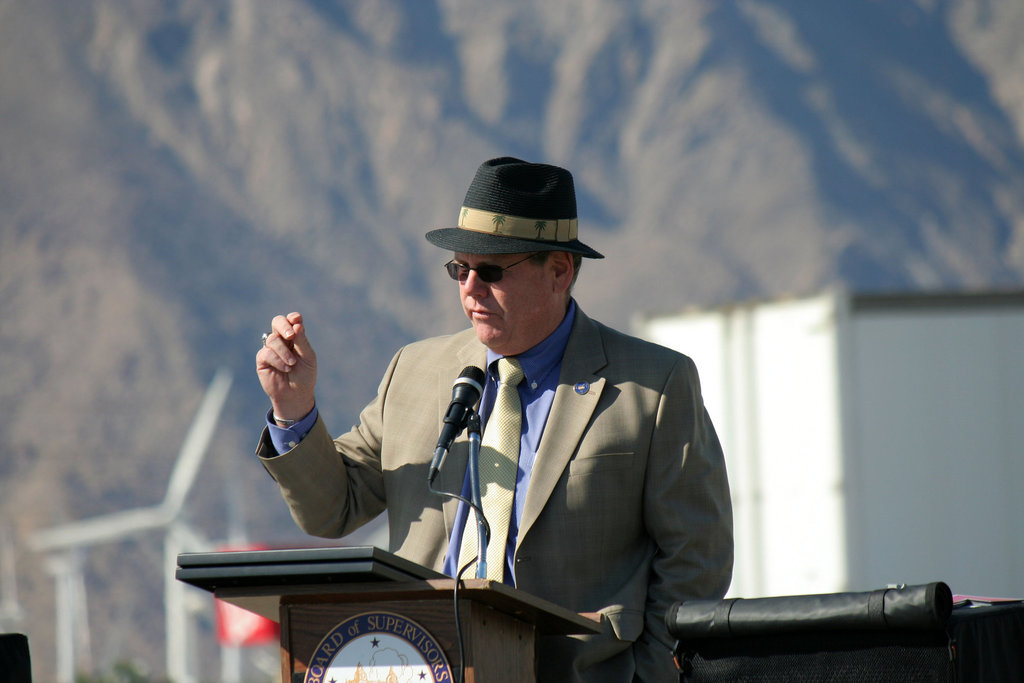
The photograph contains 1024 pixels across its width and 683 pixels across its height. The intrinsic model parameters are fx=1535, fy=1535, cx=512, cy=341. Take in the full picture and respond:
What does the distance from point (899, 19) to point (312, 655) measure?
455 feet

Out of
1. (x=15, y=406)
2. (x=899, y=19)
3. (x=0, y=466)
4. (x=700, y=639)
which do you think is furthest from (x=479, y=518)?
(x=899, y=19)

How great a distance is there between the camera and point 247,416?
300 feet

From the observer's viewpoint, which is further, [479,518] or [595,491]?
[595,491]

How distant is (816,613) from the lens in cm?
290

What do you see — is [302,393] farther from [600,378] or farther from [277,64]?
[277,64]

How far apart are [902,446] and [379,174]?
340 feet

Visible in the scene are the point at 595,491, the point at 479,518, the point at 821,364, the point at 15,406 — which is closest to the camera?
the point at 479,518

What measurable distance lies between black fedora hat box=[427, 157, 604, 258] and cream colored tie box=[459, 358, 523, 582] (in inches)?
12.7

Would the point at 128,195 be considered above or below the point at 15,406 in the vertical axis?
above

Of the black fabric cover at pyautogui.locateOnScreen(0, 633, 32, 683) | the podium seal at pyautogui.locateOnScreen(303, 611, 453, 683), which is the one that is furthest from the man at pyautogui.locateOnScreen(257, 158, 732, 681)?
the black fabric cover at pyautogui.locateOnScreen(0, 633, 32, 683)

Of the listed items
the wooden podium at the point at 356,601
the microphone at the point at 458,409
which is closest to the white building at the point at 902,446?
the microphone at the point at 458,409

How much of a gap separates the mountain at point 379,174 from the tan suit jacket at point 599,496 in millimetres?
77141

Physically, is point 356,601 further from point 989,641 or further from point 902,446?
point 902,446

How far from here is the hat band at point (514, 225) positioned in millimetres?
3785
